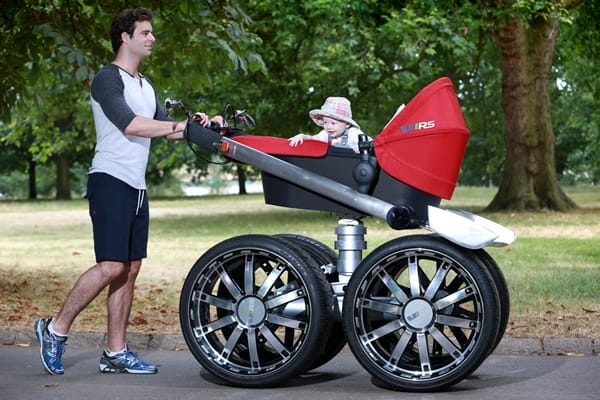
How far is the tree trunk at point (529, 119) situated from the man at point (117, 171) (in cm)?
2082

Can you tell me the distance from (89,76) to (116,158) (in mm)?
4508

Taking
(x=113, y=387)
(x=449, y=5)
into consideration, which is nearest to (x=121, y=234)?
(x=113, y=387)

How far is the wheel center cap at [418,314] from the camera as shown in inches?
254

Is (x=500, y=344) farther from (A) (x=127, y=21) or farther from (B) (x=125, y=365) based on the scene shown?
(A) (x=127, y=21)

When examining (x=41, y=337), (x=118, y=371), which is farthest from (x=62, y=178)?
(x=41, y=337)

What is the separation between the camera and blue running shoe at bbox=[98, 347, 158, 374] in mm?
7281

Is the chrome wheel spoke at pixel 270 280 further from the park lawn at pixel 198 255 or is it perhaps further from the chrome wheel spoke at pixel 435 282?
the park lawn at pixel 198 255

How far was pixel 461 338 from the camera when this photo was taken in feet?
22.1

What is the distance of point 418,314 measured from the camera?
6473 mm

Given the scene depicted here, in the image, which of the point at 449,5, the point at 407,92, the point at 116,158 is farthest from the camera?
the point at 407,92

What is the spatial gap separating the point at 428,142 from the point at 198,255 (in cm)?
1123

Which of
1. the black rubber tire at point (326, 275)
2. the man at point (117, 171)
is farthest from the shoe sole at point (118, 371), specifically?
the black rubber tire at point (326, 275)

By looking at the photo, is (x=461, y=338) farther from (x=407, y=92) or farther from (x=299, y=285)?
(x=407, y=92)

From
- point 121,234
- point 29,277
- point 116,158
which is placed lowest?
point 29,277
